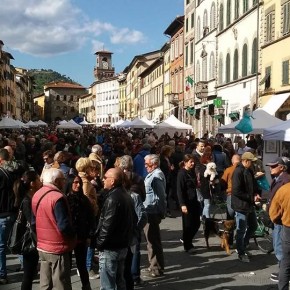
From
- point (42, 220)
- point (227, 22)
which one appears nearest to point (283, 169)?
point (42, 220)

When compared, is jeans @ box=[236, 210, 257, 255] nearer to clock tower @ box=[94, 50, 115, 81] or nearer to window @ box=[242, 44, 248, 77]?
window @ box=[242, 44, 248, 77]

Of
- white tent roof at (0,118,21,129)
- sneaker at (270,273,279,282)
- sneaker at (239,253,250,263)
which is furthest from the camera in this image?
white tent roof at (0,118,21,129)

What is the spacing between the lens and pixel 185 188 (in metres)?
8.53

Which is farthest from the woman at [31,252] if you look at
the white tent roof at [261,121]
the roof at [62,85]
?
the roof at [62,85]

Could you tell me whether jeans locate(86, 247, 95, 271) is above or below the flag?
below

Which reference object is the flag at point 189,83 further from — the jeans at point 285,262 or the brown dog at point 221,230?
the jeans at point 285,262

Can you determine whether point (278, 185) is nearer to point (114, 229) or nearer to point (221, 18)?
point (114, 229)

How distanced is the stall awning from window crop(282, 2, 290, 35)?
297 cm

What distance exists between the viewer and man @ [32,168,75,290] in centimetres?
509

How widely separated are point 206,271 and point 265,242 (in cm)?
190

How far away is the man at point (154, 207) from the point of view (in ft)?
23.9

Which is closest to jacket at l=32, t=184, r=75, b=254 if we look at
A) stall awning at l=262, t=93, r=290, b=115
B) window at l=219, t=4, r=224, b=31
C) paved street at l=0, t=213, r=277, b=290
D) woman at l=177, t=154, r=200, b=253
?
paved street at l=0, t=213, r=277, b=290

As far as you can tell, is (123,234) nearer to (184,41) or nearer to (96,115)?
(184,41)

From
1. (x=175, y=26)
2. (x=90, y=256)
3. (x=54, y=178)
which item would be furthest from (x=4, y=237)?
(x=175, y=26)
